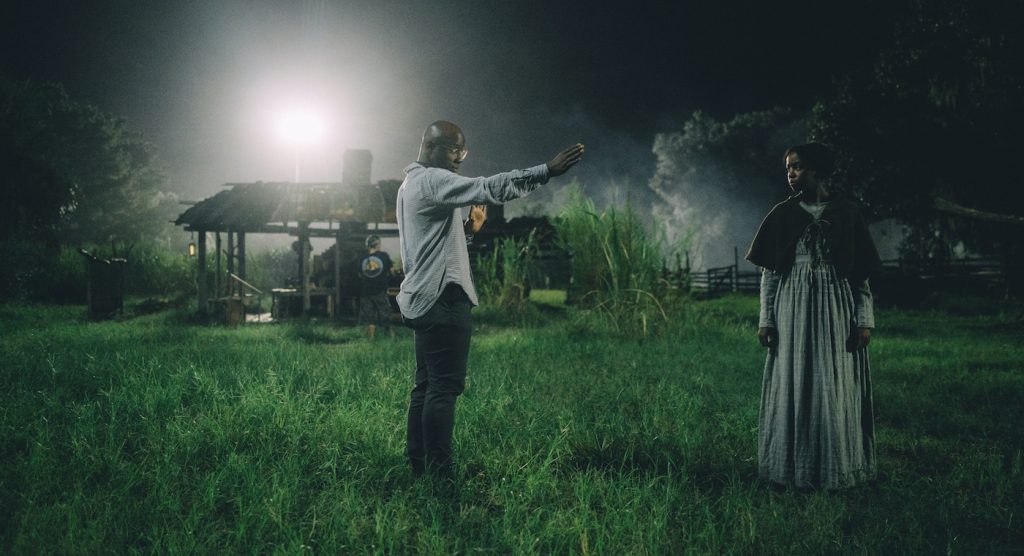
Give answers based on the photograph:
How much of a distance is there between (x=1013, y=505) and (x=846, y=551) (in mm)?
1223

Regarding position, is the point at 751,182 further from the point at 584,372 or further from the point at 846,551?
the point at 846,551

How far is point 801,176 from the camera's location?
2910mm

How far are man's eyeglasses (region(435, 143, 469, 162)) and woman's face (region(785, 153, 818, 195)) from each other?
66.6 inches

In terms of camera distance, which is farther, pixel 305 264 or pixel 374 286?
pixel 305 264

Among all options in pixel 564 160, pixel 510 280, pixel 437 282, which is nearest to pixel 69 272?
pixel 510 280

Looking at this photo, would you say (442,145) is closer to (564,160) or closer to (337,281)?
(564,160)

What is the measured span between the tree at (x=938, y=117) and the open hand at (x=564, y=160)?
11057mm

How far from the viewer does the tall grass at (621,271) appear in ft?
27.8

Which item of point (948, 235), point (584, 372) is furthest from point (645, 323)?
point (948, 235)

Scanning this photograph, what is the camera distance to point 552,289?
28734mm

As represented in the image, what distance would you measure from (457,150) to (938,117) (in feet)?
44.8

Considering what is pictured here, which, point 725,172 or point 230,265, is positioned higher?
point 725,172

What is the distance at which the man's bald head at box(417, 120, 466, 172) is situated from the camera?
275cm

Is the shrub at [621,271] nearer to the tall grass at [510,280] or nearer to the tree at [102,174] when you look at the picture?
the tall grass at [510,280]
